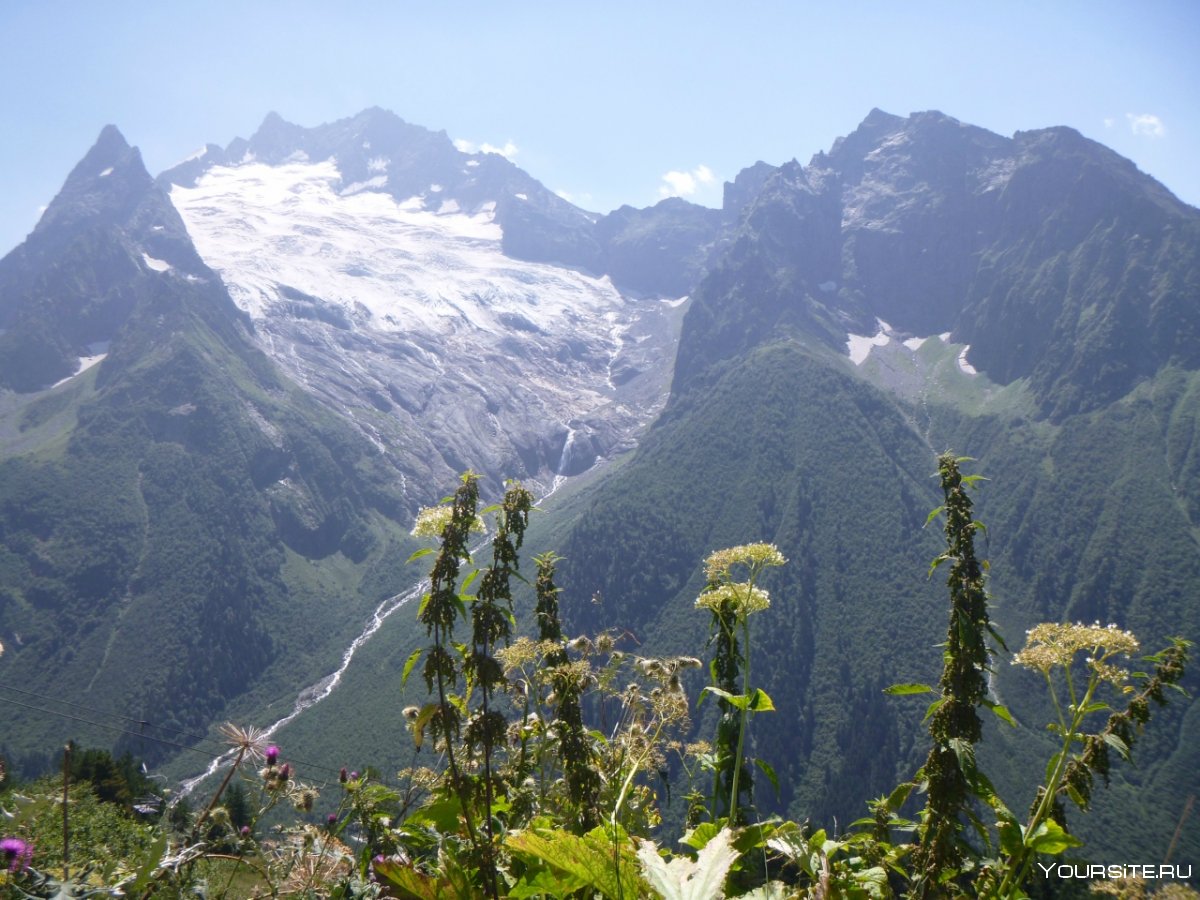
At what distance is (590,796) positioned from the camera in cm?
536

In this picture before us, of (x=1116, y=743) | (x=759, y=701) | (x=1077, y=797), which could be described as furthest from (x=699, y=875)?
(x=1116, y=743)

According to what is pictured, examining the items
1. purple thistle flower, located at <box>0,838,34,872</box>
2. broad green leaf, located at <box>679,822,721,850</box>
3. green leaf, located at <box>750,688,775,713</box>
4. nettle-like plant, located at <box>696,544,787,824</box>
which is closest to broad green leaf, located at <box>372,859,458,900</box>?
broad green leaf, located at <box>679,822,721,850</box>

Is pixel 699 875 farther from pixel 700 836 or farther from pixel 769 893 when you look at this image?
pixel 700 836

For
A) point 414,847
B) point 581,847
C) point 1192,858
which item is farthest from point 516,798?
point 1192,858

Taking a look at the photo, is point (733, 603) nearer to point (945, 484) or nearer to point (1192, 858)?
point (945, 484)

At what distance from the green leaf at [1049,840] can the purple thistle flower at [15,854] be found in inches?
210

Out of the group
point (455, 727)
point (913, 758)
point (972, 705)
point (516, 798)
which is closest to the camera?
point (455, 727)

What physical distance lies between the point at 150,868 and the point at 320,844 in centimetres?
255

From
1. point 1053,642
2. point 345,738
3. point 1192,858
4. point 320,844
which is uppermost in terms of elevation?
point 1053,642

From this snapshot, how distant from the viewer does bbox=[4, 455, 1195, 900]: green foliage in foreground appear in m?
3.22

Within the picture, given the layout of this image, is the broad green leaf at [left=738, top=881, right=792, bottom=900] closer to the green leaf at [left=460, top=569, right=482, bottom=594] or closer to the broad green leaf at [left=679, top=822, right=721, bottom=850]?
the broad green leaf at [left=679, top=822, right=721, bottom=850]

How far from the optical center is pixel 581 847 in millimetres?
Result: 2697

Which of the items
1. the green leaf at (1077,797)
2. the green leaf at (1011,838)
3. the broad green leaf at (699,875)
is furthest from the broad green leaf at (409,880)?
the green leaf at (1077,797)

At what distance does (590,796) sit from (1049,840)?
2.98m
